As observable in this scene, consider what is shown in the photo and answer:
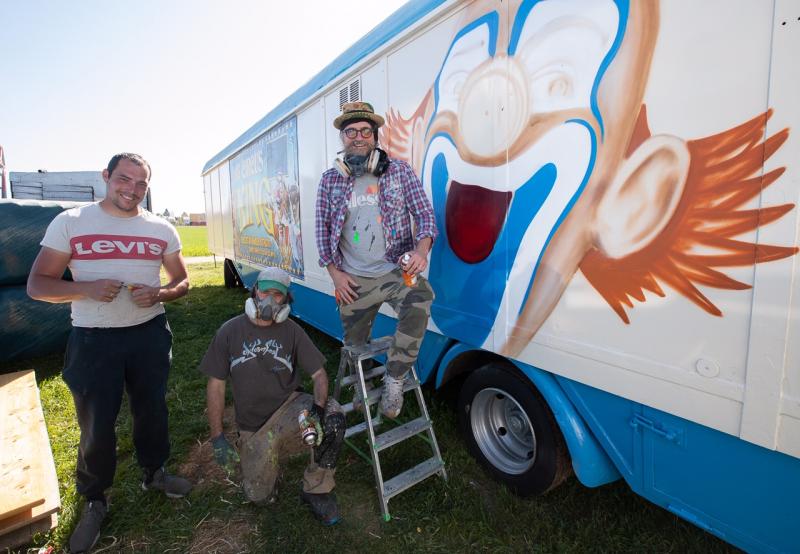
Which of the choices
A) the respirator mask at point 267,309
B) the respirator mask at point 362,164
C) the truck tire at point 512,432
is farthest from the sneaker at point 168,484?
the respirator mask at point 362,164

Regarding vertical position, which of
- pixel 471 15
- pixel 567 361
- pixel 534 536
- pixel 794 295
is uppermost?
pixel 471 15

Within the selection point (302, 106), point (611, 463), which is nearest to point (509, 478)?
point (611, 463)

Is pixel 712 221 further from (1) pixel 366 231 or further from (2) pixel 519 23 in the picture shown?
(1) pixel 366 231

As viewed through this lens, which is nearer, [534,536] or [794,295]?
[794,295]

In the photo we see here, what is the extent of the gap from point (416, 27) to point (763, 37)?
190 cm

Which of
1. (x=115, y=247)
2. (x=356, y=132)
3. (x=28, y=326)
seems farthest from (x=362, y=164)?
(x=28, y=326)

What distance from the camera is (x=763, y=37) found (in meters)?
1.30

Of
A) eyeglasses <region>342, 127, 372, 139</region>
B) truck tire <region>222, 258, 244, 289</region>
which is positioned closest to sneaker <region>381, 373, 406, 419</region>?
eyeglasses <region>342, 127, 372, 139</region>

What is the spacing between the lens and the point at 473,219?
243 centimetres

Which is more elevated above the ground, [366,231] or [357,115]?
[357,115]

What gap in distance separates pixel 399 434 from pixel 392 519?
0.44 m

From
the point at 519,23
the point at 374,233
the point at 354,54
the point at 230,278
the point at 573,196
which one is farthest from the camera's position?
the point at 230,278

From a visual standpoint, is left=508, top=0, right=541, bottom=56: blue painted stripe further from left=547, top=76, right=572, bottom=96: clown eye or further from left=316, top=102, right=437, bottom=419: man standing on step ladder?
left=316, top=102, right=437, bottom=419: man standing on step ladder

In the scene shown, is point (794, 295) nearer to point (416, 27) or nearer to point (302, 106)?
Result: point (416, 27)
